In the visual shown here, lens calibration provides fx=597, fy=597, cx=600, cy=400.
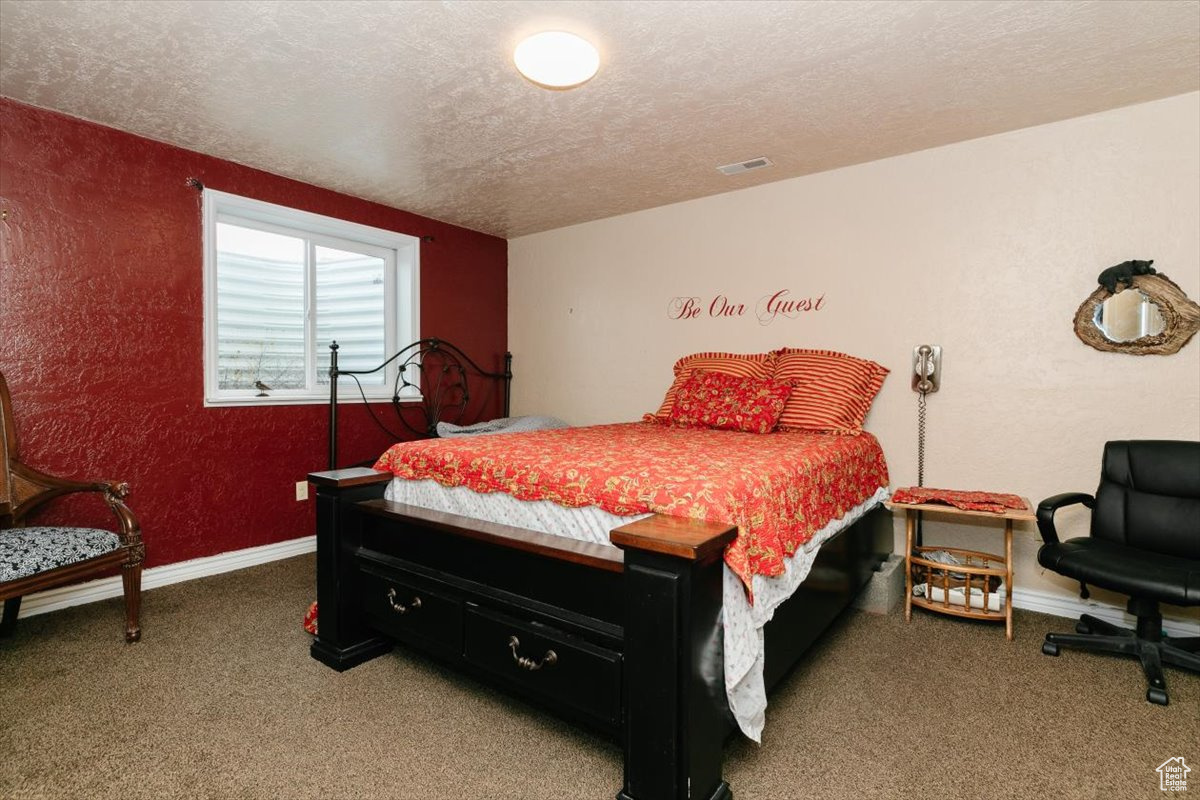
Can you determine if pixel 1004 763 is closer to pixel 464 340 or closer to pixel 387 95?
pixel 387 95

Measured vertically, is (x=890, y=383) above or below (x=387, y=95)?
below

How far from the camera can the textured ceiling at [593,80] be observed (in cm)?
197

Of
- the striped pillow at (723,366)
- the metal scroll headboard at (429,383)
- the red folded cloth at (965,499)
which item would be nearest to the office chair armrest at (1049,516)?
the red folded cloth at (965,499)

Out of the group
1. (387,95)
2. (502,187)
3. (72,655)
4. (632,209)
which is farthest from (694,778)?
(632,209)

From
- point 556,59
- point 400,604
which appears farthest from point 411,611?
point 556,59

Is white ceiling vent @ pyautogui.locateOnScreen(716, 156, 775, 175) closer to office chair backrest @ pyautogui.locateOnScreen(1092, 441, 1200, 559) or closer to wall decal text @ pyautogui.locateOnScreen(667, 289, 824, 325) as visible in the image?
wall decal text @ pyautogui.locateOnScreen(667, 289, 824, 325)

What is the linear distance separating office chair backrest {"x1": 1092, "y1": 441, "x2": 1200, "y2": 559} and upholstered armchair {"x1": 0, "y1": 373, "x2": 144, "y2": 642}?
3.92 metres

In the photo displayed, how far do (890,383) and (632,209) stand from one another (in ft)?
6.76

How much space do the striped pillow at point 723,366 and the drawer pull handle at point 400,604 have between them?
1.85 m

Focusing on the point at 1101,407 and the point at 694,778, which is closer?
the point at 694,778

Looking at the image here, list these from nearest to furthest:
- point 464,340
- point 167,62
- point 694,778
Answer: point 694,778 < point 167,62 < point 464,340

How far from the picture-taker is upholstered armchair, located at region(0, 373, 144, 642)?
212 centimetres

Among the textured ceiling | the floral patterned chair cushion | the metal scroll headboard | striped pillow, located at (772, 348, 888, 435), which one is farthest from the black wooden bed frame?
the metal scroll headboard

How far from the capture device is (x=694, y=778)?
4.60 feet
